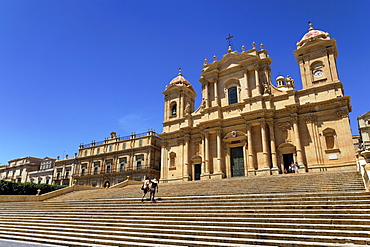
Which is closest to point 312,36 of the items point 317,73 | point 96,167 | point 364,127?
point 317,73

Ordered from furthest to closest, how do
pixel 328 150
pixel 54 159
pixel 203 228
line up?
pixel 54 159
pixel 328 150
pixel 203 228

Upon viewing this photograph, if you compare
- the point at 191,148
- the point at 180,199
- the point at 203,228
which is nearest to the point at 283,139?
the point at 191,148

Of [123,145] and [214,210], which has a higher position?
[123,145]

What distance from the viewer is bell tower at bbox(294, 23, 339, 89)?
2441 centimetres

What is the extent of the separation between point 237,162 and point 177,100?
11.6 metres

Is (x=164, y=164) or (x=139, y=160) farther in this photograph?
(x=139, y=160)

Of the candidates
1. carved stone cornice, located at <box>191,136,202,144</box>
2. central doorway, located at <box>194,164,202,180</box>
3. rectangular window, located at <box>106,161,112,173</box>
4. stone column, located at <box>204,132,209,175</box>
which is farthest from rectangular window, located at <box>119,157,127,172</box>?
stone column, located at <box>204,132,209,175</box>

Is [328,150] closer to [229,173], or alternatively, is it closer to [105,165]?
[229,173]

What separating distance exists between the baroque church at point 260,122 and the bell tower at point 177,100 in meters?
0.41

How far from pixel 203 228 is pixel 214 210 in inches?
63.4

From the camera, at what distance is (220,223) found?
8789 millimetres

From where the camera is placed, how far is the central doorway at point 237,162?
26027 millimetres

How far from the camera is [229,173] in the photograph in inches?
1038

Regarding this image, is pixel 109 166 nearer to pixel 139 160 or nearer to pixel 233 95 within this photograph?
pixel 139 160
